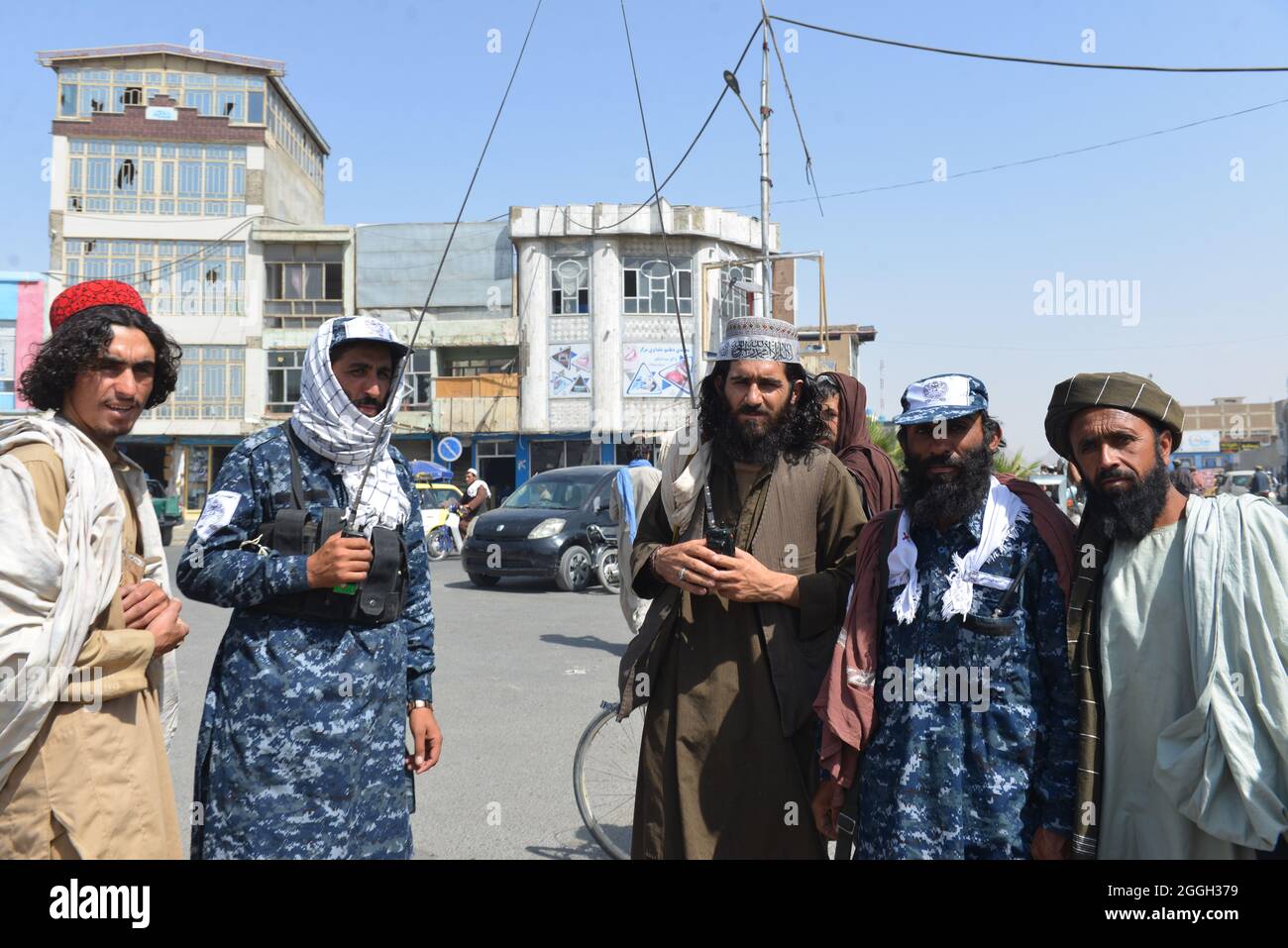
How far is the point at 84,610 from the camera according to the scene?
2.16 metres

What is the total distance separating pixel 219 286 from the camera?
118 feet

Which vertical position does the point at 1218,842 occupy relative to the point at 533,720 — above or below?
above

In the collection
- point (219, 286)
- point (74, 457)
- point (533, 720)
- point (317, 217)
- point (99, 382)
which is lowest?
point (533, 720)

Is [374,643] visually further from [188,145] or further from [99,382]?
[188,145]

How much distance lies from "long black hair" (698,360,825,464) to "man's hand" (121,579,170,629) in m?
1.59

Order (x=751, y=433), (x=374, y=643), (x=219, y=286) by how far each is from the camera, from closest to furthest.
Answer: (x=374, y=643) < (x=751, y=433) < (x=219, y=286)

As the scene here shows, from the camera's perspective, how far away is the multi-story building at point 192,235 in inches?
1405

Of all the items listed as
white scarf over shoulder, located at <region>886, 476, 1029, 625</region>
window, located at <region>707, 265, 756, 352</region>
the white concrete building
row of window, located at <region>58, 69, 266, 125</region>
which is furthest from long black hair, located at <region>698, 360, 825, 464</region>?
row of window, located at <region>58, 69, 266, 125</region>

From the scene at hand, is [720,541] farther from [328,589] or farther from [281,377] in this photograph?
[281,377]

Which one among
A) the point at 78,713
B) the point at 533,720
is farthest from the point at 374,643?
the point at 533,720

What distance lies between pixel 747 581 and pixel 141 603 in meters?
1.53

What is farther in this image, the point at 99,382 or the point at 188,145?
the point at 188,145

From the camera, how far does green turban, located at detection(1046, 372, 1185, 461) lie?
2.41 metres

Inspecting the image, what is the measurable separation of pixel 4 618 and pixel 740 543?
1861mm
